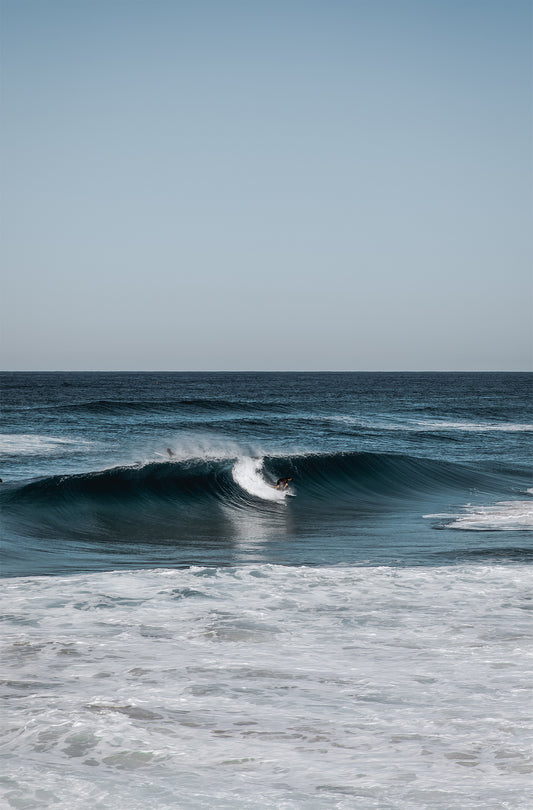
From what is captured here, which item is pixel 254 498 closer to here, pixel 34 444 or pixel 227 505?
pixel 227 505

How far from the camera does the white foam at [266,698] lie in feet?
11.8

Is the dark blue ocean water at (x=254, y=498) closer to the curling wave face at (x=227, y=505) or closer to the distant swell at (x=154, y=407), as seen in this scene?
the curling wave face at (x=227, y=505)

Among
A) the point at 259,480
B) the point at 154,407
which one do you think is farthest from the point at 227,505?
the point at 154,407

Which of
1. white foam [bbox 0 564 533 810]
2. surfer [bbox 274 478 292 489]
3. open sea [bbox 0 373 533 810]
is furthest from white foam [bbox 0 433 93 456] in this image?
white foam [bbox 0 564 533 810]

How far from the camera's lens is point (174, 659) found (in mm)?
5375

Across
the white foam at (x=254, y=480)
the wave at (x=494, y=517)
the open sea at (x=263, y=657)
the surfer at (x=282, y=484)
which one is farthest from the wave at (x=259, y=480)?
the wave at (x=494, y=517)

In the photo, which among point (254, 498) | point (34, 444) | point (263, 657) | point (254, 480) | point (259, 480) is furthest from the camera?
point (34, 444)

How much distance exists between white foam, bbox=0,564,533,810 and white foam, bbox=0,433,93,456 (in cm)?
1755

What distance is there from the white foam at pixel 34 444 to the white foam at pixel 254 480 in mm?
7510

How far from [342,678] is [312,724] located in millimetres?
779

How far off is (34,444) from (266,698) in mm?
23527

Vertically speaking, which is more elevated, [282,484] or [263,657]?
[263,657]

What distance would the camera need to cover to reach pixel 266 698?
15.3 ft

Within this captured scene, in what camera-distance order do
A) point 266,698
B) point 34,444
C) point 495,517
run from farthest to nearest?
1. point 34,444
2. point 495,517
3. point 266,698
